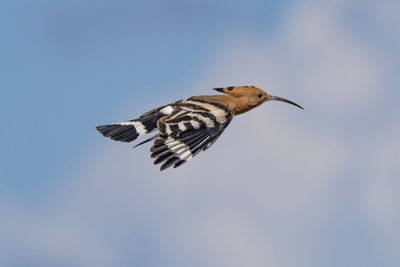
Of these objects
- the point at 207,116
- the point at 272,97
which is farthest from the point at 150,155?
the point at 272,97

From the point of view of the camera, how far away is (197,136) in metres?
7.60

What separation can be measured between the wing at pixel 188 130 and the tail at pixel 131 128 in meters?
0.28

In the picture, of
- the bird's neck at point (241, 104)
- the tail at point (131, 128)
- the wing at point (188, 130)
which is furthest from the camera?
the bird's neck at point (241, 104)

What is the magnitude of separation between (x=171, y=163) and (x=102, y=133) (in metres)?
1.24

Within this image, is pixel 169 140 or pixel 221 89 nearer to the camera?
pixel 169 140

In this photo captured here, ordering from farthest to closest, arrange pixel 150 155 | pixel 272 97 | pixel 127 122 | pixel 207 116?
pixel 272 97
pixel 127 122
pixel 207 116
pixel 150 155

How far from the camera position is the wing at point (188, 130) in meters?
7.21

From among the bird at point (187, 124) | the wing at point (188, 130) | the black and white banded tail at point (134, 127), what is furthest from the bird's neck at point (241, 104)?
the black and white banded tail at point (134, 127)

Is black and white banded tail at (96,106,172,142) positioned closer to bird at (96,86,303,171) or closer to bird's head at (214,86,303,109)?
bird at (96,86,303,171)

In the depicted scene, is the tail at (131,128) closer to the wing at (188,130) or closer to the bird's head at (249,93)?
the wing at (188,130)

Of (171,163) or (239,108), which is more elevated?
(239,108)

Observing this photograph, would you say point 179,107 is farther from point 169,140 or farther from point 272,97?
point 272,97

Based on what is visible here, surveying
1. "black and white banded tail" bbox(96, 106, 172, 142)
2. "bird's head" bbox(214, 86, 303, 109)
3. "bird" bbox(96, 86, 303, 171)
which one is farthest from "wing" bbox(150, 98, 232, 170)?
Answer: "bird's head" bbox(214, 86, 303, 109)

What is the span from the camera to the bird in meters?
7.30
